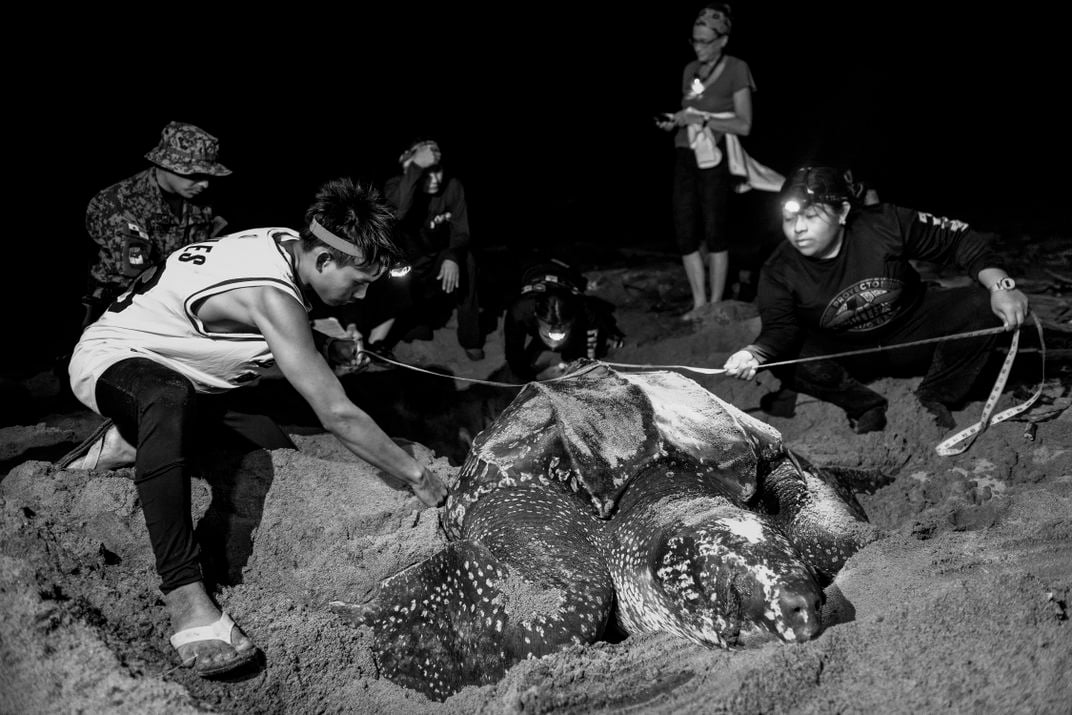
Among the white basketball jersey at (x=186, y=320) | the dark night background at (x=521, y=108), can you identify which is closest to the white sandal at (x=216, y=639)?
the white basketball jersey at (x=186, y=320)

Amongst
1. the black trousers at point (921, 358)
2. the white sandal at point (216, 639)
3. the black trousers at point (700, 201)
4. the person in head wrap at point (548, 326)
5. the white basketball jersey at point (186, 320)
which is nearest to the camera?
the white sandal at point (216, 639)

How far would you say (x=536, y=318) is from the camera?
388 cm

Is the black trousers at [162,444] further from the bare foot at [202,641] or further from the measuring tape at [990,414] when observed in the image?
the measuring tape at [990,414]

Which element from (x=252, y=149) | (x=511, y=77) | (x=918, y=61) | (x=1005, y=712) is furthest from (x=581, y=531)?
(x=918, y=61)

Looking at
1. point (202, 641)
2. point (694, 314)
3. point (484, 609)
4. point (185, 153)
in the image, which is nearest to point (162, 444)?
point (202, 641)

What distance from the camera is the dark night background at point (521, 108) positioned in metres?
6.04

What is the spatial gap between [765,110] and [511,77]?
3.77 metres

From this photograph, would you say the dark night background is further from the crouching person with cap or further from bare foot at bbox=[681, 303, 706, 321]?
the crouching person with cap

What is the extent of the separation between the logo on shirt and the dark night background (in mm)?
2542

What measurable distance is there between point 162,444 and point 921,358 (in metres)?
2.87

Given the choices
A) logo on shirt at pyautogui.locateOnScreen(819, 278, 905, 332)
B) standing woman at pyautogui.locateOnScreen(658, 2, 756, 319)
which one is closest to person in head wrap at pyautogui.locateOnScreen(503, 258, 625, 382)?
standing woman at pyautogui.locateOnScreen(658, 2, 756, 319)

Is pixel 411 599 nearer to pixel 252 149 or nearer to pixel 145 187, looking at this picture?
pixel 145 187

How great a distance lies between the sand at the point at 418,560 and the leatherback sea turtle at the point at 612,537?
7 centimetres

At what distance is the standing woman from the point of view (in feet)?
13.4
